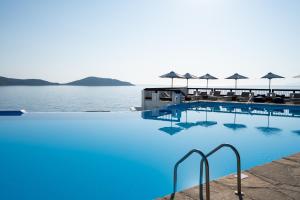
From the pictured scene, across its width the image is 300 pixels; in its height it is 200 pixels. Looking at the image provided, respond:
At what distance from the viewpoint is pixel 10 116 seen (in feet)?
41.1

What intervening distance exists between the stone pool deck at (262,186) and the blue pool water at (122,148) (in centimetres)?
125

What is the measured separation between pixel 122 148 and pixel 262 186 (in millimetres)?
4416

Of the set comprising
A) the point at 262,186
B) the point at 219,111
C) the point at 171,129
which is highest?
the point at 219,111

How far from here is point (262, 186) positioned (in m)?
3.35

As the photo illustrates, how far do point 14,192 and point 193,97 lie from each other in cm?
1441

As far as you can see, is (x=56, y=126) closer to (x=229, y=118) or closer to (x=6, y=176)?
(x=6, y=176)

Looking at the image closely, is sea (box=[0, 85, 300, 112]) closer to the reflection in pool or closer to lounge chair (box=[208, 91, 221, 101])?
lounge chair (box=[208, 91, 221, 101])

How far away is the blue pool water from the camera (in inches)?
182

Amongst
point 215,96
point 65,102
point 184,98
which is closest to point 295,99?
point 215,96

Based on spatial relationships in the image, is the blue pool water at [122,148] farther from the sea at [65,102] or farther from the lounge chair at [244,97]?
the sea at [65,102]

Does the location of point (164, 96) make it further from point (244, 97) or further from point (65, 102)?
point (65, 102)

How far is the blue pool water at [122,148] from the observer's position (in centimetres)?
461

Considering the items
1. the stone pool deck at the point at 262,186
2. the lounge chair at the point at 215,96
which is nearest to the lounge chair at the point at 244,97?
the lounge chair at the point at 215,96

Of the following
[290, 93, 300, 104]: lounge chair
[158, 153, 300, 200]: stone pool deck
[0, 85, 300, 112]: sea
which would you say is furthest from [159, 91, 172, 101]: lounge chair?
[158, 153, 300, 200]: stone pool deck
